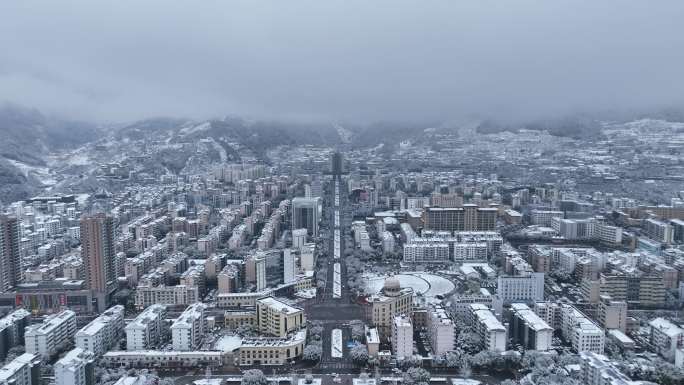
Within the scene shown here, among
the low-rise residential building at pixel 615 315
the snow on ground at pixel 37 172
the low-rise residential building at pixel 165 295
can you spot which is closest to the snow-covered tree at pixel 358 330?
the low-rise residential building at pixel 165 295

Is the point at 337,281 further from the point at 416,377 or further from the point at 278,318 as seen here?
the point at 416,377

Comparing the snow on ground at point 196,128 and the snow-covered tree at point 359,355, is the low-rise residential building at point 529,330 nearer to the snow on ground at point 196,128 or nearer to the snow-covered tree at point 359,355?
the snow-covered tree at point 359,355

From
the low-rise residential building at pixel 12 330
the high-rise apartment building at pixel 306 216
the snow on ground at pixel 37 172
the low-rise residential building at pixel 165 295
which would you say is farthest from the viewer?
the snow on ground at pixel 37 172

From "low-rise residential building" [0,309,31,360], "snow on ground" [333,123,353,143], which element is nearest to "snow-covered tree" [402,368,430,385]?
Result: "low-rise residential building" [0,309,31,360]

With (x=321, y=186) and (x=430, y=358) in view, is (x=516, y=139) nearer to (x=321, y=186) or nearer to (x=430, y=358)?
(x=321, y=186)

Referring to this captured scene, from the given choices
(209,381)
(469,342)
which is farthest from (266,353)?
(469,342)

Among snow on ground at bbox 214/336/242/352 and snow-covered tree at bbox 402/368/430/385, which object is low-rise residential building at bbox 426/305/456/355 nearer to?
snow-covered tree at bbox 402/368/430/385
